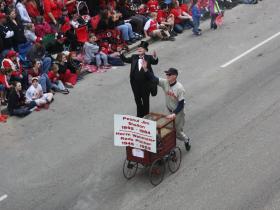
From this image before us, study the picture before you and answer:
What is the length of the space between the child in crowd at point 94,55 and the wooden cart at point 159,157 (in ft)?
20.4

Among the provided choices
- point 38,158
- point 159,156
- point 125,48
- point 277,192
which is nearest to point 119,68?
point 125,48

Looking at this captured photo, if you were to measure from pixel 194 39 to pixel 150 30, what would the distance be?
148 centimetres

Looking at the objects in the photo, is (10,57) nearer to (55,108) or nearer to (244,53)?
(55,108)

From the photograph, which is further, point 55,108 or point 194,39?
point 194,39

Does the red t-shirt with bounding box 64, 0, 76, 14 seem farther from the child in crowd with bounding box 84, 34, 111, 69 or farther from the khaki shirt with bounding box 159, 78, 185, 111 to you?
the khaki shirt with bounding box 159, 78, 185, 111

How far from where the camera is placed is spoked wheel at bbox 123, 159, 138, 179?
1063 cm

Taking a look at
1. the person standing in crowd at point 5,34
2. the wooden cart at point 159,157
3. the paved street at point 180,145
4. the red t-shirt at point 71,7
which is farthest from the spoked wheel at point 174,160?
the red t-shirt at point 71,7

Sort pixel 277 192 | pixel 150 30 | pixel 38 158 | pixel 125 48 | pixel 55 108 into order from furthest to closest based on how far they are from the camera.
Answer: pixel 150 30, pixel 125 48, pixel 55 108, pixel 38 158, pixel 277 192

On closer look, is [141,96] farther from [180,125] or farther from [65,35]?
[65,35]

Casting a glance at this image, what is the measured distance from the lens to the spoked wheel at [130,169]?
34.9ft

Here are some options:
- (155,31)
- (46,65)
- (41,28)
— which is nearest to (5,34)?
(41,28)

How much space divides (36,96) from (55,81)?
1.03m

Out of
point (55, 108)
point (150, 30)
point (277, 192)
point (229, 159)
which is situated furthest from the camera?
point (150, 30)

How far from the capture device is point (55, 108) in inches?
560
